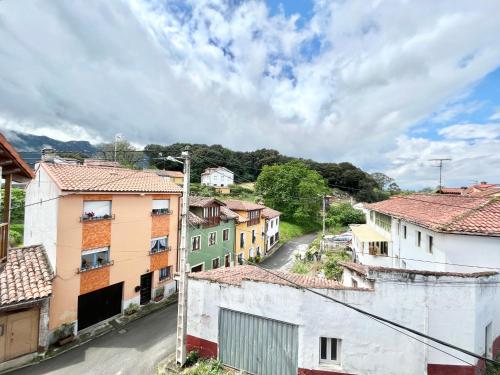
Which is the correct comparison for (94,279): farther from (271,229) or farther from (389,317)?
(271,229)

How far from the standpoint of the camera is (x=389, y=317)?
992cm

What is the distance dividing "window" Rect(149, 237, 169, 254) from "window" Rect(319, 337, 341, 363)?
47.0 ft

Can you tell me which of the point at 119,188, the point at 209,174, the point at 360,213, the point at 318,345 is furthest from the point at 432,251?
the point at 209,174

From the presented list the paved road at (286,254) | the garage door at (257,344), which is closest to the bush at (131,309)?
the garage door at (257,344)

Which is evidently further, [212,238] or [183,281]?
[212,238]

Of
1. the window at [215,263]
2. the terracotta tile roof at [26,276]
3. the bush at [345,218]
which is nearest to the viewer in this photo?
the terracotta tile roof at [26,276]

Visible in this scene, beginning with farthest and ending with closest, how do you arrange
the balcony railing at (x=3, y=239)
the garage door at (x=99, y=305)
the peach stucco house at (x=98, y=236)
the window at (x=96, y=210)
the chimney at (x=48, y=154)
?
1. the chimney at (x=48, y=154)
2. the garage door at (x=99, y=305)
3. the window at (x=96, y=210)
4. the peach stucco house at (x=98, y=236)
5. the balcony railing at (x=3, y=239)

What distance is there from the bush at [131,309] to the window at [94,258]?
3.87 meters

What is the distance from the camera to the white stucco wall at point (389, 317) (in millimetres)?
9742

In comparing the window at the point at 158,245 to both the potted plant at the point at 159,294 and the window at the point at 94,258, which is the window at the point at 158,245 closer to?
the potted plant at the point at 159,294

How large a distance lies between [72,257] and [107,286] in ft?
10.8

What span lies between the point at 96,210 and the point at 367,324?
16244 mm

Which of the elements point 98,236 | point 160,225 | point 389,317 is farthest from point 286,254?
point 389,317

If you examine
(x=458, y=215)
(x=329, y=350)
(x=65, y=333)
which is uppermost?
(x=458, y=215)
